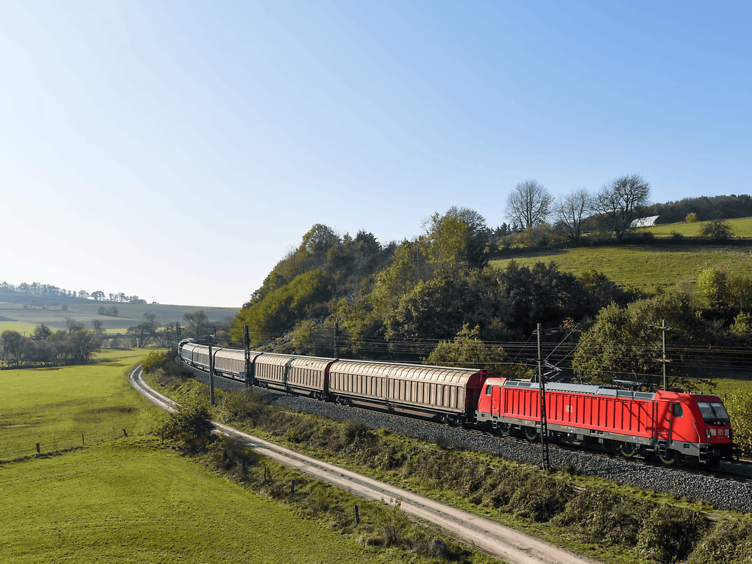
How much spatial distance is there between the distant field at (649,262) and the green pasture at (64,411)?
6618 centimetres

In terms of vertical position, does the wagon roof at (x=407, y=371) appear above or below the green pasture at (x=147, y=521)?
above

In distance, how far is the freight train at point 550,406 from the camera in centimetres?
2164

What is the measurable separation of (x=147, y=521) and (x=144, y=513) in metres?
1.39

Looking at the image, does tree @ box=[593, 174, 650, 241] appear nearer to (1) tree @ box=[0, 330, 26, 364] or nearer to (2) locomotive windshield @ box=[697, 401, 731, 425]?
(2) locomotive windshield @ box=[697, 401, 731, 425]

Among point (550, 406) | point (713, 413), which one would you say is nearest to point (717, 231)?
point (550, 406)

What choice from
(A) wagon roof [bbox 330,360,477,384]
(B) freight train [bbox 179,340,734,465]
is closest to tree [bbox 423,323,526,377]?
(A) wagon roof [bbox 330,360,477,384]

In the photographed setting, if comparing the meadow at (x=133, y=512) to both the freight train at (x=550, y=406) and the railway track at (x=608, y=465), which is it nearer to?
the railway track at (x=608, y=465)

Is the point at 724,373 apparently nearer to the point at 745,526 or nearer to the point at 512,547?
the point at 745,526

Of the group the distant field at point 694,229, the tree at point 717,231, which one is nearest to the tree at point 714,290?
the tree at point 717,231

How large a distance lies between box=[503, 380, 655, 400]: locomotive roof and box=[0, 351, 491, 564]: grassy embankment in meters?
11.3

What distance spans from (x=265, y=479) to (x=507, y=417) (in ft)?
55.8

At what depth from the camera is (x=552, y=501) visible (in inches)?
880

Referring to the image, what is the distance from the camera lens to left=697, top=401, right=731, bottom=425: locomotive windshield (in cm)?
A: 2139

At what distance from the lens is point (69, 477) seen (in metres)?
33.2
